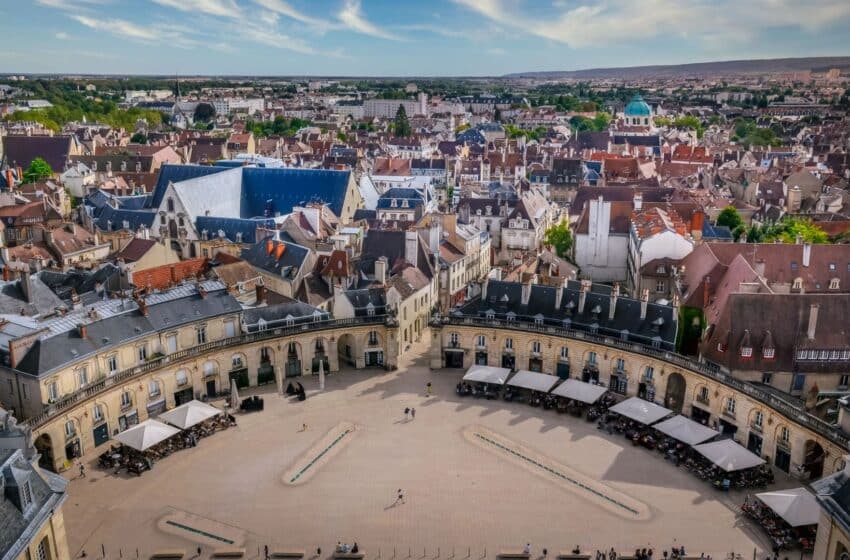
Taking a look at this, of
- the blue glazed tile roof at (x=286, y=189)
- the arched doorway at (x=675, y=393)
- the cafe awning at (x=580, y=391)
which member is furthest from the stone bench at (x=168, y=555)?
the blue glazed tile roof at (x=286, y=189)

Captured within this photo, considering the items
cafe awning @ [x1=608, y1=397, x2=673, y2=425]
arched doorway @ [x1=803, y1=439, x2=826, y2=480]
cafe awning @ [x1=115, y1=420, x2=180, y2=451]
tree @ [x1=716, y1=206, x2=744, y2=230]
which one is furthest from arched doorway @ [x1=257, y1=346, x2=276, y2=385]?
tree @ [x1=716, y1=206, x2=744, y2=230]

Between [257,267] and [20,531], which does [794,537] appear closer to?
[20,531]

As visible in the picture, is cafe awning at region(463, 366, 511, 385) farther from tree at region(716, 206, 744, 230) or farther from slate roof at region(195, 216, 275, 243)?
tree at region(716, 206, 744, 230)

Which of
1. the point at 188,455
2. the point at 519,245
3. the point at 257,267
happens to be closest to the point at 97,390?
the point at 188,455

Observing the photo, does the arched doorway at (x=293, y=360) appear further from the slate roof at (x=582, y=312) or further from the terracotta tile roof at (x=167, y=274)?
the slate roof at (x=582, y=312)

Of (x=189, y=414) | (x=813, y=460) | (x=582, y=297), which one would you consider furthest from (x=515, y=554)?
(x=582, y=297)

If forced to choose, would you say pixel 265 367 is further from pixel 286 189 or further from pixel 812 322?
pixel 286 189
